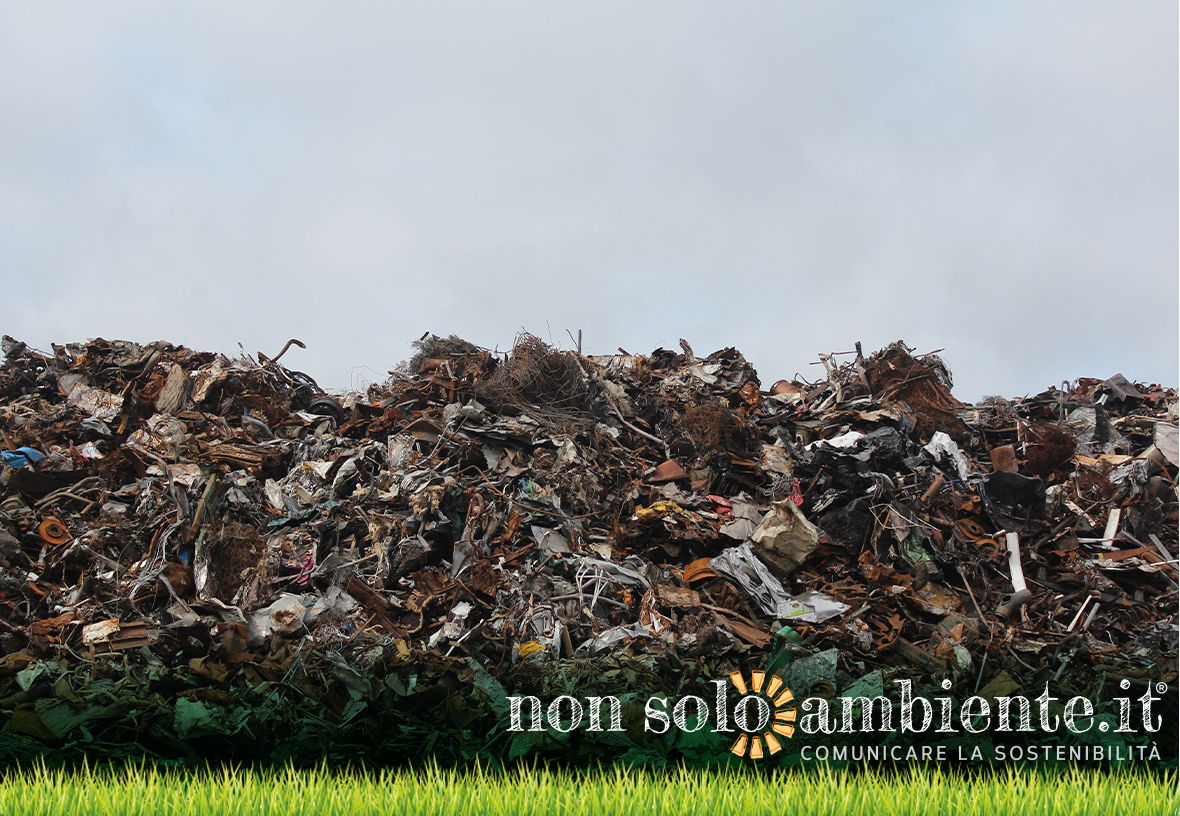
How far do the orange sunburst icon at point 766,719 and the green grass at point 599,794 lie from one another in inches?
7.4

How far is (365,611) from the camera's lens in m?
7.35

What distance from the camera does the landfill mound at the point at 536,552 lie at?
615cm

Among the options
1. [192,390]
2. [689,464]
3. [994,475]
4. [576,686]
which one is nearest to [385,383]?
[192,390]

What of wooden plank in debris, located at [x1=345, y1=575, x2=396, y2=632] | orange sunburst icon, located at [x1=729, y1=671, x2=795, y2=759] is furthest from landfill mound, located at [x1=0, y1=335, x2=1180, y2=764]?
orange sunburst icon, located at [x1=729, y1=671, x2=795, y2=759]

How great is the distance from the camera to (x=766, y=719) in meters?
5.78

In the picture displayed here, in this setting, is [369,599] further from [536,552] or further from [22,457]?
[22,457]

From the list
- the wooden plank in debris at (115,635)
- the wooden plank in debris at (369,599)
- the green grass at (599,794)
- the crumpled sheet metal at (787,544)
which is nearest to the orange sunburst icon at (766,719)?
the green grass at (599,794)

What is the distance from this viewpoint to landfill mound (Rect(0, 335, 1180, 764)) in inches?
242

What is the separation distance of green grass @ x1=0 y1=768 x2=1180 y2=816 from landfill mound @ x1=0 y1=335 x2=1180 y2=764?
1.32 ft

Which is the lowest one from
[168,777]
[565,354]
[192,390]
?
[168,777]

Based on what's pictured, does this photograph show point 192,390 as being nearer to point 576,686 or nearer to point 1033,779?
point 576,686

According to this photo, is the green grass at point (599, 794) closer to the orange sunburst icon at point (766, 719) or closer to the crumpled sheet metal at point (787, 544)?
the orange sunburst icon at point (766, 719)

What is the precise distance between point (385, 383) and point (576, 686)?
27.2ft

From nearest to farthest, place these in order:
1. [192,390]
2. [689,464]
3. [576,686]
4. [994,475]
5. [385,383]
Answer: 1. [576,686]
2. [994,475]
3. [689,464]
4. [192,390]
5. [385,383]
